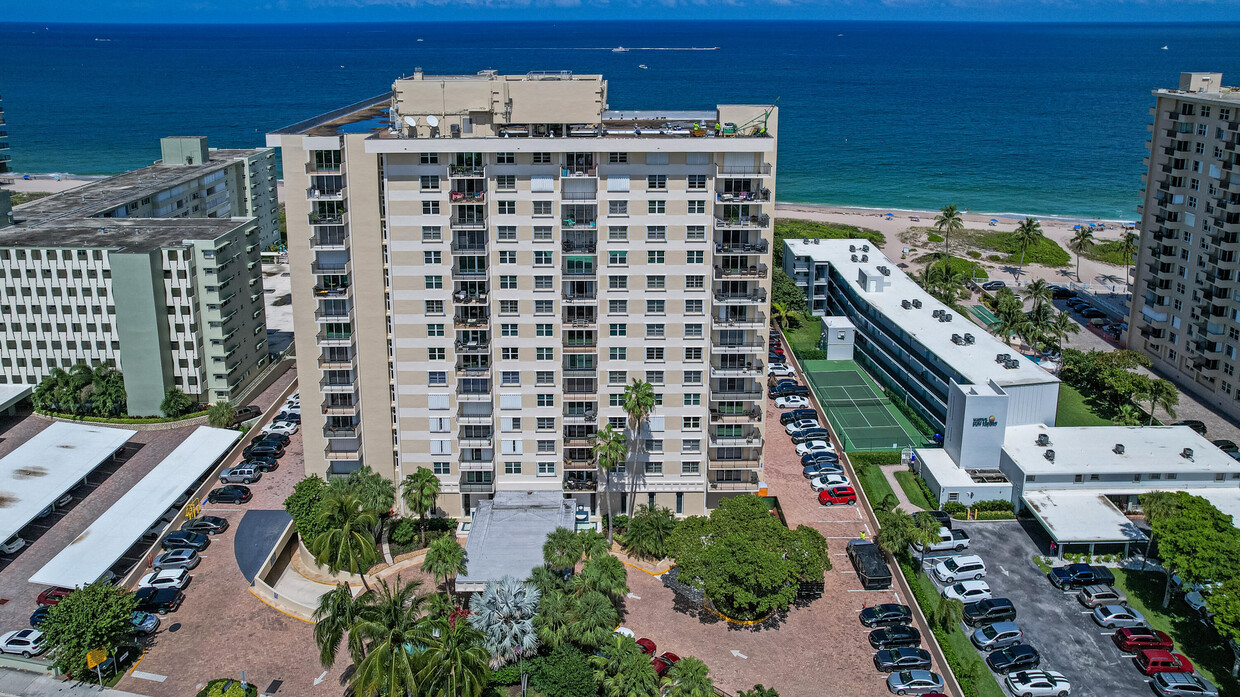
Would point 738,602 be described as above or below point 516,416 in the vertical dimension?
below

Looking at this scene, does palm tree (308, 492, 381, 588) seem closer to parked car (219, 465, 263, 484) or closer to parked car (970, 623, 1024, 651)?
parked car (219, 465, 263, 484)

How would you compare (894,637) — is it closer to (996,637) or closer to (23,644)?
(996,637)

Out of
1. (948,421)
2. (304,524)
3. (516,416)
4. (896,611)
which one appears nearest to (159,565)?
(304,524)

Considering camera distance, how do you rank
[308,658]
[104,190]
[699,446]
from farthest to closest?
1. [104,190]
2. [699,446]
3. [308,658]

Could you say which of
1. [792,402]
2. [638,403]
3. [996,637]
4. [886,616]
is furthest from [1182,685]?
[792,402]

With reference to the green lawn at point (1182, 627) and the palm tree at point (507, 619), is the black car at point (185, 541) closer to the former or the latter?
the palm tree at point (507, 619)

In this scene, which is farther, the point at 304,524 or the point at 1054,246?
the point at 1054,246

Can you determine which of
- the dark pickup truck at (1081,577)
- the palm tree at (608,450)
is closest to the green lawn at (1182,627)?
the dark pickup truck at (1081,577)

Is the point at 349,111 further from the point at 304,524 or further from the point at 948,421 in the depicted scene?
the point at 948,421
